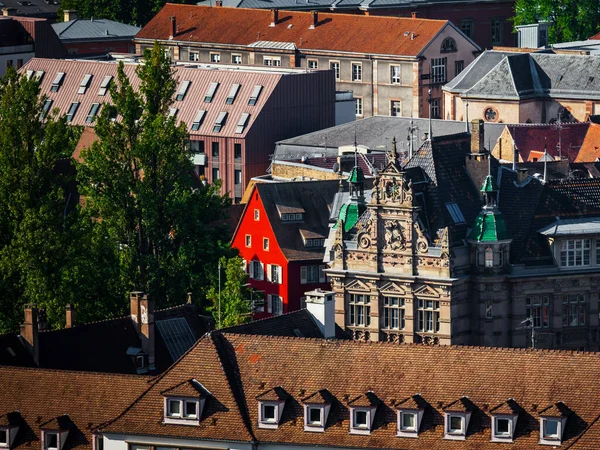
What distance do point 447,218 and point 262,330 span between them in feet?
96.5

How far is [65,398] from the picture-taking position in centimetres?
13262

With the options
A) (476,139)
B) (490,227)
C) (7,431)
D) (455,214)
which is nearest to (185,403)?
(7,431)

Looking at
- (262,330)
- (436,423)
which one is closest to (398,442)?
(436,423)

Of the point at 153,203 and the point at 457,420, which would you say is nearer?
the point at 457,420

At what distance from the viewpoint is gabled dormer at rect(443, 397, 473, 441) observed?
12325 centimetres

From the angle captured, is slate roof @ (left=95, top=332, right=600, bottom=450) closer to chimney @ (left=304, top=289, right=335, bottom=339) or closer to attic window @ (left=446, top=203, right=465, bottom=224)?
chimney @ (left=304, top=289, right=335, bottom=339)

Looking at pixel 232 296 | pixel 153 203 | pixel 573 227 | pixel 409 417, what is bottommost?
A: pixel 409 417

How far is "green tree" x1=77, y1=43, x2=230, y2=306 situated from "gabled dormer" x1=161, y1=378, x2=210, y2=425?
1901 inches

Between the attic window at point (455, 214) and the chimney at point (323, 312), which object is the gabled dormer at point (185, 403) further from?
the attic window at point (455, 214)

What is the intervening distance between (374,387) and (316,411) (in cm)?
266

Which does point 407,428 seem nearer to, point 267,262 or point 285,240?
point 285,240

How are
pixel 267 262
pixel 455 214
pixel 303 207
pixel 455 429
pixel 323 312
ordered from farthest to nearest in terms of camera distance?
pixel 303 207, pixel 267 262, pixel 455 214, pixel 323 312, pixel 455 429

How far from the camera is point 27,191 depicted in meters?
176

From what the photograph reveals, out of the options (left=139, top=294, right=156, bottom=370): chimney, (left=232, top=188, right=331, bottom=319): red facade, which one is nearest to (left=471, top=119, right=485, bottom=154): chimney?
(left=232, top=188, right=331, bottom=319): red facade
